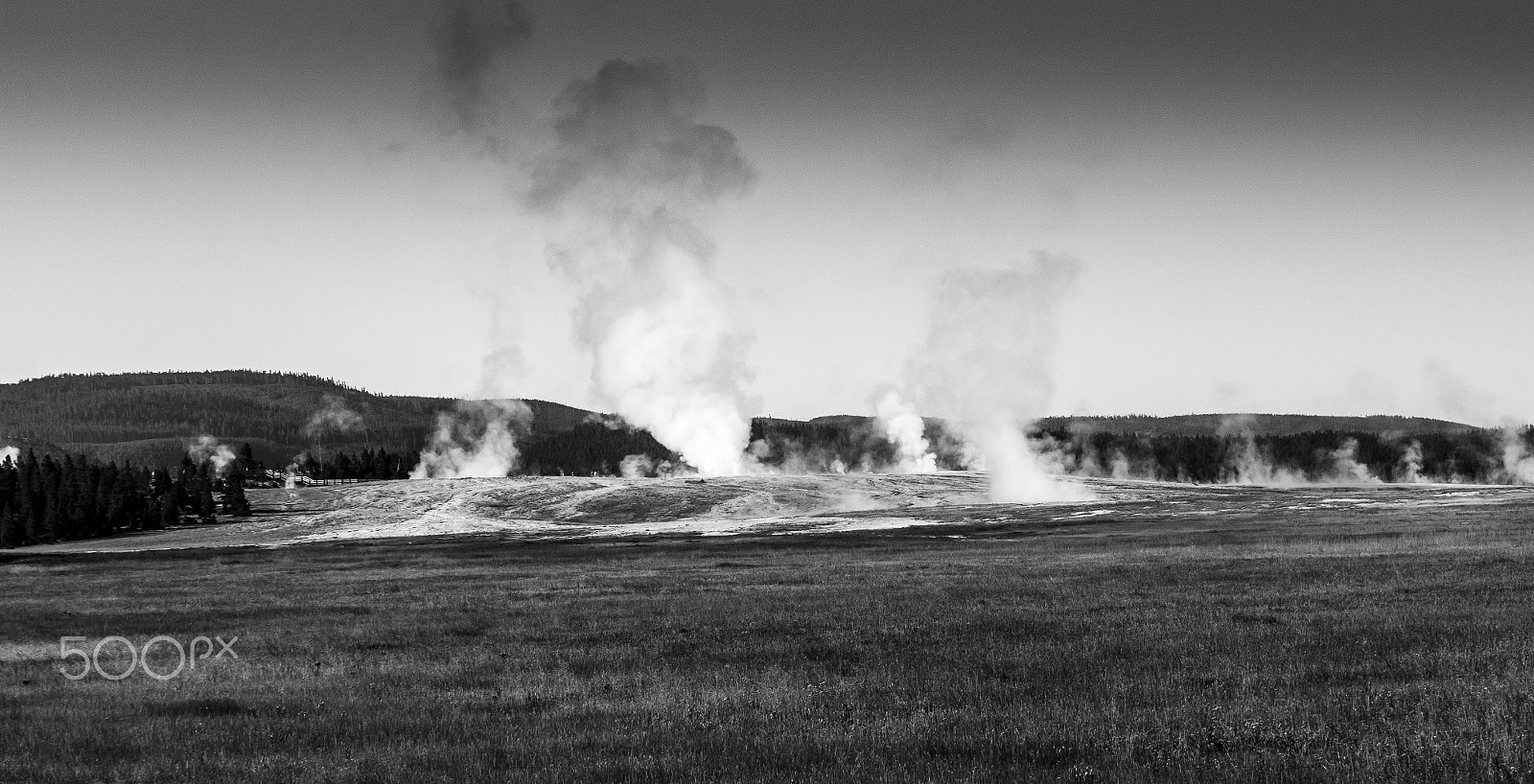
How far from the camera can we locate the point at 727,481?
6058 inches

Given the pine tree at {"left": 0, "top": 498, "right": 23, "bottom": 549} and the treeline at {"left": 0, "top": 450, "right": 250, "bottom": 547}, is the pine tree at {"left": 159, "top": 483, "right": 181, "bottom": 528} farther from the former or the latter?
the pine tree at {"left": 0, "top": 498, "right": 23, "bottom": 549}

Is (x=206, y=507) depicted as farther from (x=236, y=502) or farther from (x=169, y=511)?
(x=169, y=511)

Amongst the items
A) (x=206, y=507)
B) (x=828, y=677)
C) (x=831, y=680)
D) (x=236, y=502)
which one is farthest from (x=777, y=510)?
(x=831, y=680)

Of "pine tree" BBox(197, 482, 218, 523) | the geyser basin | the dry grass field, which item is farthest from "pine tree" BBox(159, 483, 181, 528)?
the dry grass field

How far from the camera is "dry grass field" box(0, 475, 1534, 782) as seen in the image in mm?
14117

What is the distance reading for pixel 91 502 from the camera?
130 m

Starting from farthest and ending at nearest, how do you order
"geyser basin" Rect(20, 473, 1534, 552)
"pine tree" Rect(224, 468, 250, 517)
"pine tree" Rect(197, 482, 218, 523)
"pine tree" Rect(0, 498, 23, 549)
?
"pine tree" Rect(224, 468, 250, 517) → "pine tree" Rect(197, 482, 218, 523) → "pine tree" Rect(0, 498, 23, 549) → "geyser basin" Rect(20, 473, 1534, 552)

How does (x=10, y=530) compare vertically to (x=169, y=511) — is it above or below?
below

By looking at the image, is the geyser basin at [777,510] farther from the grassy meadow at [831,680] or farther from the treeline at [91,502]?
the grassy meadow at [831,680]

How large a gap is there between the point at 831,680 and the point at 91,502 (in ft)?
437

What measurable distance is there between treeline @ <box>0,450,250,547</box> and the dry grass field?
88.6m

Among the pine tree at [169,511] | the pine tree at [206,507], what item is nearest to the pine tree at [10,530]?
the pine tree at [169,511]

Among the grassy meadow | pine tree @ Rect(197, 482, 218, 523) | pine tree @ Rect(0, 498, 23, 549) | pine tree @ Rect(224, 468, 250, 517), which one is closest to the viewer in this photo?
the grassy meadow

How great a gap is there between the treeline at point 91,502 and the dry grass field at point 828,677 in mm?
88622
